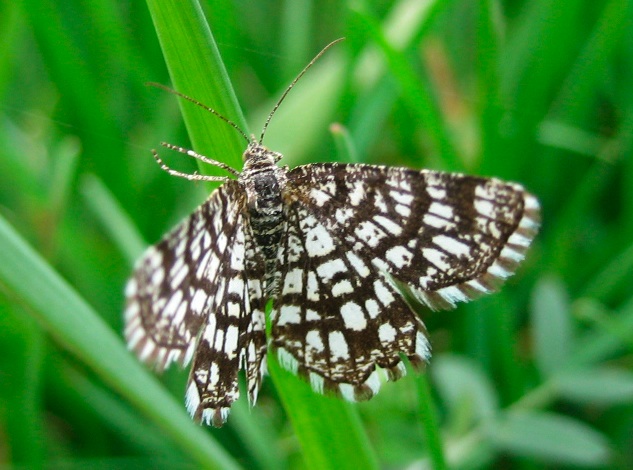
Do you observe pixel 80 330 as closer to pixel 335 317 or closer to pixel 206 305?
pixel 206 305

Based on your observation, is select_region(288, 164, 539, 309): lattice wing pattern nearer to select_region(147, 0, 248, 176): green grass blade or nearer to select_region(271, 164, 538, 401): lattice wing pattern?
select_region(271, 164, 538, 401): lattice wing pattern

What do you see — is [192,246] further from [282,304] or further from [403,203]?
[403,203]

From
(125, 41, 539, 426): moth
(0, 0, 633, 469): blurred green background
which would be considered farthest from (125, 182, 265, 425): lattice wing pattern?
(0, 0, 633, 469): blurred green background

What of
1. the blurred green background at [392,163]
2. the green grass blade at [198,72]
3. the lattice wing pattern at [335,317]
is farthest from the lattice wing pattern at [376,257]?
the green grass blade at [198,72]

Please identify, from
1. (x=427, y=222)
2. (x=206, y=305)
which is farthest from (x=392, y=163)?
(x=206, y=305)

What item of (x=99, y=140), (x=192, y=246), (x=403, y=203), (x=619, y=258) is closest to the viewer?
(x=403, y=203)

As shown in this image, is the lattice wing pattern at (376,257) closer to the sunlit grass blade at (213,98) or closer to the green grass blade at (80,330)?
the sunlit grass blade at (213,98)

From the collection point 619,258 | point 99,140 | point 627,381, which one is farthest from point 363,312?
point 99,140
